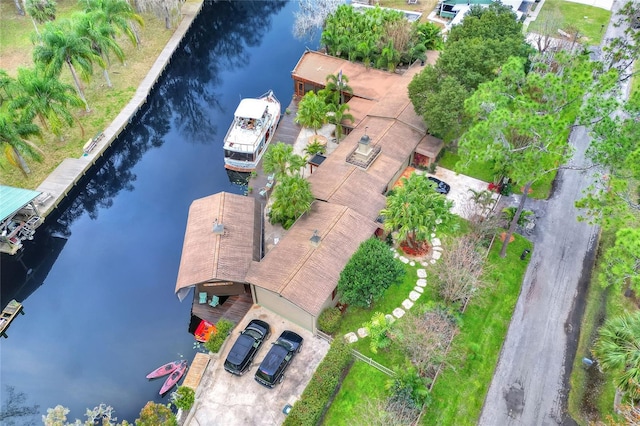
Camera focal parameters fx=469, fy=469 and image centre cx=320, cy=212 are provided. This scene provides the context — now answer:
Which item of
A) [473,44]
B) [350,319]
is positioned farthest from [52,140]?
[473,44]

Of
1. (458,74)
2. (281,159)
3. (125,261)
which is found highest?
(458,74)

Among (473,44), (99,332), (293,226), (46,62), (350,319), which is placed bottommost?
(99,332)

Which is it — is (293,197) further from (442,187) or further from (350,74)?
(350,74)

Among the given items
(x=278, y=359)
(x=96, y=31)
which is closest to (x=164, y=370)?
(x=278, y=359)

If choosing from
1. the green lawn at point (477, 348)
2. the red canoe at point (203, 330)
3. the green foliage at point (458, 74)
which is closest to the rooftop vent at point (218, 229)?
the red canoe at point (203, 330)

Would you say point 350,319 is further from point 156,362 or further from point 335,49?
point 335,49

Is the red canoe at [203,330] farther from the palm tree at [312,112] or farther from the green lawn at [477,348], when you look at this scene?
the palm tree at [312,112]

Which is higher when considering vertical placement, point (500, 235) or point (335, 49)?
point (335, 49)
